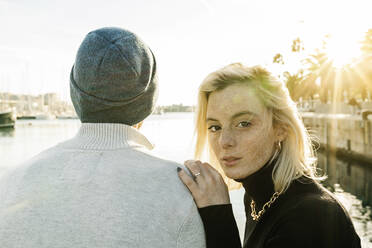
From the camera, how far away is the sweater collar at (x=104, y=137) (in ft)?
4.84

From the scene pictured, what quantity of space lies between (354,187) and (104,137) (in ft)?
63.3

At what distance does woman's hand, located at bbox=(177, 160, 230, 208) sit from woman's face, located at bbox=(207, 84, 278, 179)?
24.0 inches

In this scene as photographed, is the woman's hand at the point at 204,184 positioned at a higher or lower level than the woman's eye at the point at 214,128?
lower

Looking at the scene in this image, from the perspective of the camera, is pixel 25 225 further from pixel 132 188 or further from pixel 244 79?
pixel 244 79

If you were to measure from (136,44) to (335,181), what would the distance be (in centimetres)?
2073

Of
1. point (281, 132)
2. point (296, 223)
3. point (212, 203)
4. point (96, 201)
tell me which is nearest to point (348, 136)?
point (281, 132)

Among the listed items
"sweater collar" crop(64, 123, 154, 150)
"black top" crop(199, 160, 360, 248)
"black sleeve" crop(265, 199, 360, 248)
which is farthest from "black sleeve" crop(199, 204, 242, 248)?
"sweater collar" crop(64, 123, 154, 150)

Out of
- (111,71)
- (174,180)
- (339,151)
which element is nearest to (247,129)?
(174,180)

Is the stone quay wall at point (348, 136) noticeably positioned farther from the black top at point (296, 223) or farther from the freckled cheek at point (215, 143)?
the black top at point (296, 223)

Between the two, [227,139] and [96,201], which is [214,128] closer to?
[227,139]

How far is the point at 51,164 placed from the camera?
55.9 inches

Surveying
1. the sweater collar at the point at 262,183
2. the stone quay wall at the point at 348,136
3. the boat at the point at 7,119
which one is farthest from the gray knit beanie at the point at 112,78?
the boat at the point at 7,119

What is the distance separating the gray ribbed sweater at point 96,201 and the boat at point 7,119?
9674 centimetres

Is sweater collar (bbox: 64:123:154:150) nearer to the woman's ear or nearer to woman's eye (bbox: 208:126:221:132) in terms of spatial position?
woman's eye (bbox: 208:126:221:132)
